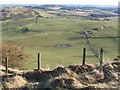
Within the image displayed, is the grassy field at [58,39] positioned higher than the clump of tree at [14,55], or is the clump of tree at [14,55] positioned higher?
the clump of tree at [14,55]

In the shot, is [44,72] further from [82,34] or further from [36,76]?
[82,34]

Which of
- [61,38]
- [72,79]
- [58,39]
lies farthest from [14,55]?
[61,38]

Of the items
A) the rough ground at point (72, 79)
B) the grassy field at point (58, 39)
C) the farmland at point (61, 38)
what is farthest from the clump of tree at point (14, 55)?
the rough ground at point (72, 79)

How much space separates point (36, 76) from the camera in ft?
51.0

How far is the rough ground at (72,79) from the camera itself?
13.0 m

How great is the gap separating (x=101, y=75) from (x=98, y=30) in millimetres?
97189

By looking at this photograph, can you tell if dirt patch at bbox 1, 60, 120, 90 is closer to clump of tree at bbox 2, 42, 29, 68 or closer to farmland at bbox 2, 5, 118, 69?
clump of tree at bbox 2, 42, 29, 68

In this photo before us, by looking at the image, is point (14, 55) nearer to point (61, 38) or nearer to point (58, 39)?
point (58, 39)

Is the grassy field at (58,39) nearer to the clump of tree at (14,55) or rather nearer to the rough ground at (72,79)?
the clump of tree at (14,55)

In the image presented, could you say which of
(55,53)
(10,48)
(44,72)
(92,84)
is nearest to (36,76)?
(44,72)

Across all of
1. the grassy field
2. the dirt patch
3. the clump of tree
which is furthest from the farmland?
the dirt patch

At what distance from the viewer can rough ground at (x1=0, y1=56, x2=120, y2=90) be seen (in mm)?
13031

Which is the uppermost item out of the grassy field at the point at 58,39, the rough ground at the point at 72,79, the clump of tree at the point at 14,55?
the rough ground at the point at 72,79

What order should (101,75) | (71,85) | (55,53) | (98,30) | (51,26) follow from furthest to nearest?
(51,26), (98,30), (55,53), (101,75), (71,85)
